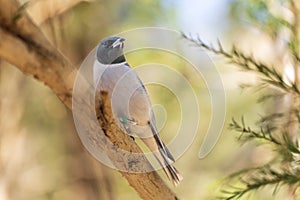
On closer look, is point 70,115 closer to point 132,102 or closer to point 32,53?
point 132,102

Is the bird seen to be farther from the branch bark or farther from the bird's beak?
the branch bark

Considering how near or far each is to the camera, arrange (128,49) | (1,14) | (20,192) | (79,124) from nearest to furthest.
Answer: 1. (1,14)
2. (79,124)
3. (128,49)
4. (20,192)

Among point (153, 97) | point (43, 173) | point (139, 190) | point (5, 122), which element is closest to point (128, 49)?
point (153, 97)

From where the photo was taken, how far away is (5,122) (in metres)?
1.31

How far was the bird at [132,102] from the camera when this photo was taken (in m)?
0.67

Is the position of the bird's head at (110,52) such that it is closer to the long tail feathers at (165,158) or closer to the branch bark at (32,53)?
the long tail feathers at (165,158)

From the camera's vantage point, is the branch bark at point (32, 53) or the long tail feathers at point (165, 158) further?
the long tail feathers at point (165, 158)

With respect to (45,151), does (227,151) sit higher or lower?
lower

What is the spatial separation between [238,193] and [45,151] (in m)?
1.32

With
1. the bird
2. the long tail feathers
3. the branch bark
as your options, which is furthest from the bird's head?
the branch bark

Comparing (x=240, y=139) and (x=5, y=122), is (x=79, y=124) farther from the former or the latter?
(x=5, y=122)

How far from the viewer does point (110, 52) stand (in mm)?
759

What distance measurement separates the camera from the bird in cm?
67

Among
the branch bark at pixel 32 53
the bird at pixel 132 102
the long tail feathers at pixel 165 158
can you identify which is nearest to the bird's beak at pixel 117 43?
the bird at pixel 132 102
